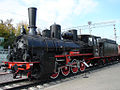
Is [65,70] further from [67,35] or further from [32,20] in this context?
[32,20]

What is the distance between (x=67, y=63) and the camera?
8289 millimetres

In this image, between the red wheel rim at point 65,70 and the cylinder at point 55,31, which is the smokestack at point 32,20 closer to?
the cylinder at point 55,31

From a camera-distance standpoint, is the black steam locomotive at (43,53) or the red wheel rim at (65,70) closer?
the black steam locomotive at (43,53)

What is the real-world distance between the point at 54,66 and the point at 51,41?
162cm

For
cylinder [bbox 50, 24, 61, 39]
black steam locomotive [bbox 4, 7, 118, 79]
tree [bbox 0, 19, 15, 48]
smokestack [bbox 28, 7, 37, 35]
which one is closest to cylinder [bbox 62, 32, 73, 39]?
black steam locomotive [bbox 4, 7, 118, 79]

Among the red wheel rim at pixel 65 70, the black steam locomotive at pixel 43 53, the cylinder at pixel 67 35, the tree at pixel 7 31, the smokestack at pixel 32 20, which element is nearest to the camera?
the black steam locomotive at pixel 43 53

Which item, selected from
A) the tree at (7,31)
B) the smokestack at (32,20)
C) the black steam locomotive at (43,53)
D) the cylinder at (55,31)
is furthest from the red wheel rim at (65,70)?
the tree at (7,31)

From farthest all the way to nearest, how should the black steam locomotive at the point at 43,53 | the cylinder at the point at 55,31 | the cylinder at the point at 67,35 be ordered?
the cylinder at the point at 67,35
the cylinder at the point at 55,31
the black steam locomotive at the point at 43,53

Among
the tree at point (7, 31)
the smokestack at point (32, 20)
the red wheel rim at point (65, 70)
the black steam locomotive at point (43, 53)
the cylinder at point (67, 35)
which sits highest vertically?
the tree at point (7, 31)

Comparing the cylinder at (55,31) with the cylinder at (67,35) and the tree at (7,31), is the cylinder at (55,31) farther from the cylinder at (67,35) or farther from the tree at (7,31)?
the tree at (7,31)

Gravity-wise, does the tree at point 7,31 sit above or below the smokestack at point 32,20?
above

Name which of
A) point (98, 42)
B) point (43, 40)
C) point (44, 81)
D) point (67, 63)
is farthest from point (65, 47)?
point (98, 42)

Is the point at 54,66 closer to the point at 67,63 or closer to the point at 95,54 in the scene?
the point at 67,63

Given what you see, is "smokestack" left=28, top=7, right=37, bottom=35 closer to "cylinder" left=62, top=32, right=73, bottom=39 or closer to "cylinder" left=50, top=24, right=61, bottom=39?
"cylinder" left=50, top=24, right=61, bottom=39
